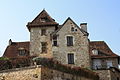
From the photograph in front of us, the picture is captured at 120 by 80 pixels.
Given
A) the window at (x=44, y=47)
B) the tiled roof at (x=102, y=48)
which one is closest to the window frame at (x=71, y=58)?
the window at (x=44, y=47)

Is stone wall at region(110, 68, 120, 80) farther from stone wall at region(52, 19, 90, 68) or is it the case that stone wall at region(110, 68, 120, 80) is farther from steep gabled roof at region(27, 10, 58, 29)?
steep gabled roof at region(27, 10, 58, 29)

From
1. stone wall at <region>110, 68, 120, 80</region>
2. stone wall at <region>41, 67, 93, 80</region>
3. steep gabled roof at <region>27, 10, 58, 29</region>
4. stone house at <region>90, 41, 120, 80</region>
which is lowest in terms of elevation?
stone wall at <region>110, 68, 120, 80</region>

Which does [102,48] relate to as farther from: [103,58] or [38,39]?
[38,39]

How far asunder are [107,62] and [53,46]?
969 centimetres

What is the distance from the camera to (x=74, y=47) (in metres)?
42.3

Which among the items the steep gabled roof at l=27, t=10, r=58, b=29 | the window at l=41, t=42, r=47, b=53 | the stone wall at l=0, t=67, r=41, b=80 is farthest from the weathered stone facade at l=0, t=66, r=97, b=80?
the steep gabled roof at l=27, t=10, r=58, b=29

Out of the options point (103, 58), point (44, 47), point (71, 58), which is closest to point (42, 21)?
point (44, 47)

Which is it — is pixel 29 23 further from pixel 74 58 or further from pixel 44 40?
pixel 74 58

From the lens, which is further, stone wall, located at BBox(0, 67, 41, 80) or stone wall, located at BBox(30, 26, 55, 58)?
stone wall, located at BBox(30, 26, 55, 58)

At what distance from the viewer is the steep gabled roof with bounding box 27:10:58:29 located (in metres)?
44.6

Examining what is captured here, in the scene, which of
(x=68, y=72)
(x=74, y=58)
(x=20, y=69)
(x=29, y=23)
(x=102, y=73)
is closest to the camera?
(x=20, y=69)

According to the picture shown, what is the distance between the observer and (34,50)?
4394 cm

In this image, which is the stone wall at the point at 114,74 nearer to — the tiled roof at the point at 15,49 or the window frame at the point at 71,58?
the window frame at the point at 71,58

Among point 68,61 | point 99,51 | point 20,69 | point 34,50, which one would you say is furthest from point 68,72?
point 99,51
